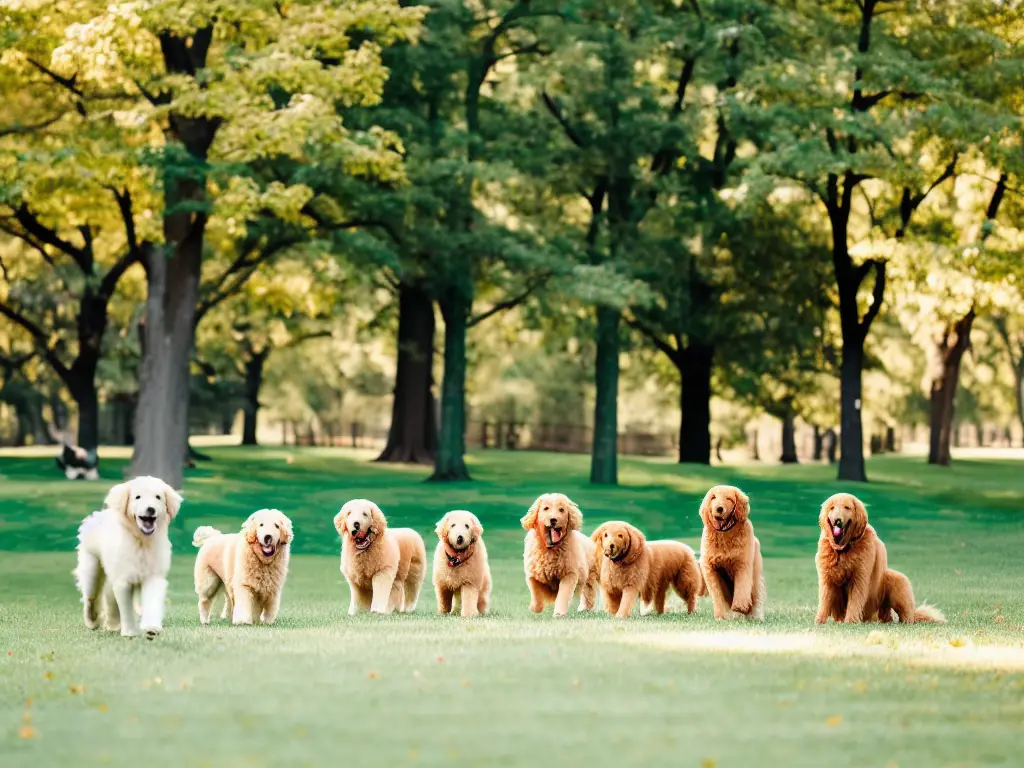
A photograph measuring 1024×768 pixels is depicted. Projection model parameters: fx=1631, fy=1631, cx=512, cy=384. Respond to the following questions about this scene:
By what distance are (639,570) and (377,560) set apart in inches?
89.0

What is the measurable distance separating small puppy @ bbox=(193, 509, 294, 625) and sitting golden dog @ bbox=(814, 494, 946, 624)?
4354mm

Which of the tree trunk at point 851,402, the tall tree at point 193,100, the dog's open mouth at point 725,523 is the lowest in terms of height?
the dog's open mouth at point 725,523

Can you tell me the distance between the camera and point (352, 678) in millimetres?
9492

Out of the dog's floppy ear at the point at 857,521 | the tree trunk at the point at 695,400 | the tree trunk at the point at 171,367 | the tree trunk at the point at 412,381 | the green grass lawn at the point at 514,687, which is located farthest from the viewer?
the tree trunk at the point at 695,400

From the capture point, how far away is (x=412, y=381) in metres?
46.4

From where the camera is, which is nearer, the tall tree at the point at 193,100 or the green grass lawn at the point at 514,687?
the green grass lawn at the point at 514,687

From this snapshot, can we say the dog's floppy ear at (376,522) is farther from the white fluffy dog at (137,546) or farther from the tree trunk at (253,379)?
the tree trunk at (253,379)

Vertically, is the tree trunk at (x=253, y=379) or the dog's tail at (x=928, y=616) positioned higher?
the tree trunk at (x=253, y=379)

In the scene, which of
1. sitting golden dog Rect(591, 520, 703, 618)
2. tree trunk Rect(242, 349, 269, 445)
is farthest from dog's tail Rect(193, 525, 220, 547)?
tree trunk Rect(242, 349, 269, 445)

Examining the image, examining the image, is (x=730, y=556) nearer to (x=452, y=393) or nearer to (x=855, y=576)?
(x=855, y=576)

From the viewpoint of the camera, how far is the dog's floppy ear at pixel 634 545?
13.6 metres

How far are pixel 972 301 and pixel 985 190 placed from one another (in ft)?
23.3

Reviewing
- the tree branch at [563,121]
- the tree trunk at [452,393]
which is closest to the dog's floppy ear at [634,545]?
the tree trunk at [452,393]

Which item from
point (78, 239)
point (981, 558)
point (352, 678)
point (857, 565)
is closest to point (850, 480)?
point (981, 558)
